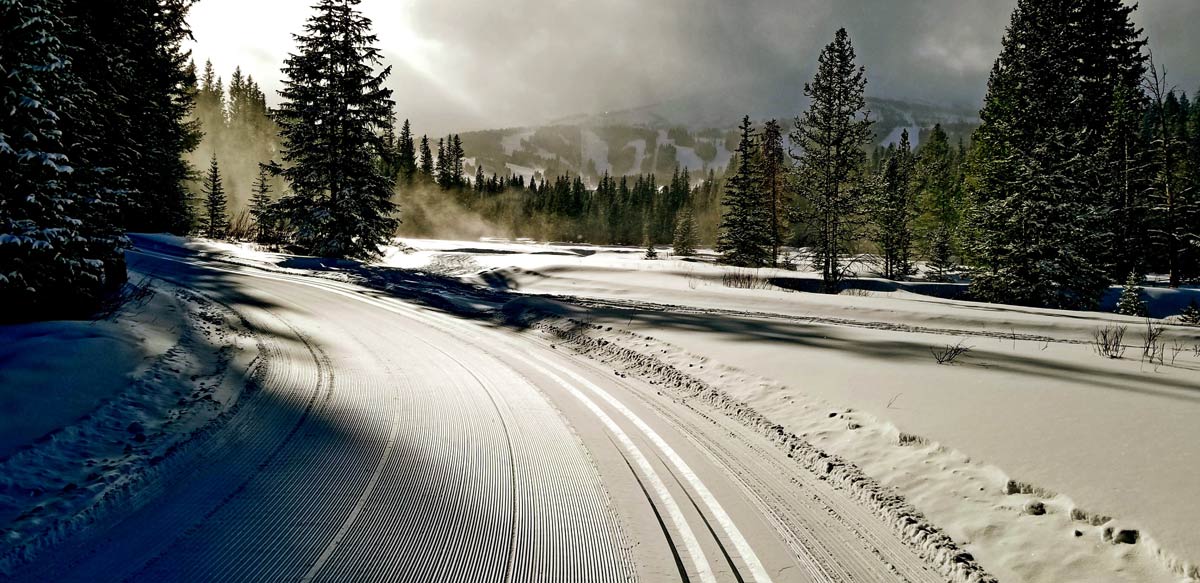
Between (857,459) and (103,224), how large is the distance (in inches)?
525

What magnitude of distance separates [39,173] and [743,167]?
35.8 m

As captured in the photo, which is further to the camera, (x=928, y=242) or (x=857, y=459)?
(x=928, y=242)

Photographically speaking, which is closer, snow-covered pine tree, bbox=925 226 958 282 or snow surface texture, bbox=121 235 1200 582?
snow surface texture, bbox=121 235 1200 582

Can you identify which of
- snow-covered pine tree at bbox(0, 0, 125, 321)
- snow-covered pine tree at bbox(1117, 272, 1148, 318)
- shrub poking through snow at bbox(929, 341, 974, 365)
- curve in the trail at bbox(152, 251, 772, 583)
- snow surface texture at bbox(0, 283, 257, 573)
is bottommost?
curve in the trail at bbox(152, 251, 772, 583)

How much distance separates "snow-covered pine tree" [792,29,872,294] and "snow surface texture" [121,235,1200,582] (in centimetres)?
1409

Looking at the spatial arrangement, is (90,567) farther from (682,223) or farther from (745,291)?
(682,223)

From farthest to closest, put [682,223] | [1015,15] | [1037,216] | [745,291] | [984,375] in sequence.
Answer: [682,223] → [1015,15] → [1037,216] → [745,291] → [984,375]

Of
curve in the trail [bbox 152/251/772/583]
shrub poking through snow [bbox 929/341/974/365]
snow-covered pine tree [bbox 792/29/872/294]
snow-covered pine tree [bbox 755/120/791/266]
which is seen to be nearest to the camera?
curve in the trail [bbox 152/251/772/583]

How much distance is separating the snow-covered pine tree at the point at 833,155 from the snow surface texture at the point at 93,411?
1012 inches

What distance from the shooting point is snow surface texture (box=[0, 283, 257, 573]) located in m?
3.78

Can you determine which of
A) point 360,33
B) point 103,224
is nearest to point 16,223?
point 103,224

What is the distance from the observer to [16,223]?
7.79 metres

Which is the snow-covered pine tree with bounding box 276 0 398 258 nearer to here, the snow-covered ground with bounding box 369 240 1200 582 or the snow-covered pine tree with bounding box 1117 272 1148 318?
the snow-covered ground with bounding box 369 240 1200 582

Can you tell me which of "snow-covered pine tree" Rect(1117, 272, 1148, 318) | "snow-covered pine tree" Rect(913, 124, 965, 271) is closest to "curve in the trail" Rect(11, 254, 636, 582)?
"snow-covered pine tree" Rect(1117, 272, 1148, 318)
